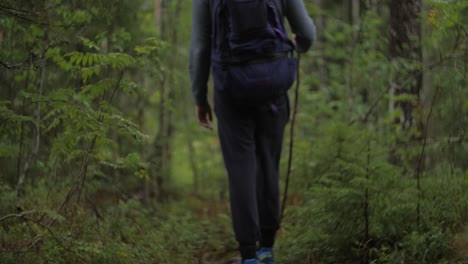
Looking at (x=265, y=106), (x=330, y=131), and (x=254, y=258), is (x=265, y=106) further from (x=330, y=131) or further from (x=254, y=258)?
(x=330, y=131)

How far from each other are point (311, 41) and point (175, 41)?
4343 mm

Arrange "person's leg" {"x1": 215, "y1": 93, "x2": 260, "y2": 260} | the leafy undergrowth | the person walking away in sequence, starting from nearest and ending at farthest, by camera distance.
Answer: the leafy undergrowth < the person walking away < "person's leg" {"x1": 215, "y1": 93, "x2": 260, "y2": 260}

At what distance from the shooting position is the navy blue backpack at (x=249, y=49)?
347 centimetres

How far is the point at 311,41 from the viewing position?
4039 mm

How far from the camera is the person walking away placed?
11.6 feet

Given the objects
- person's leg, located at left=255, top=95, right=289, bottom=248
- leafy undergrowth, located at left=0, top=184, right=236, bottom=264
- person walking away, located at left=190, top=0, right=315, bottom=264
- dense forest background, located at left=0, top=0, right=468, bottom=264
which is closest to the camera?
leafy undergrowth, located at left=0, top=184, right=236, bottom=264

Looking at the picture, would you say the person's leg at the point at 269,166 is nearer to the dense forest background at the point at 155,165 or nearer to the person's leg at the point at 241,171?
the person's leg at the point at 241,171

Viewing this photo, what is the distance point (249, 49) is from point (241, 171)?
86cm

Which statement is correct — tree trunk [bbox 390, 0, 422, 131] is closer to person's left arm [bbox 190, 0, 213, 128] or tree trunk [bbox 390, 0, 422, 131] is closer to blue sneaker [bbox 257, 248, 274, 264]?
blue sneaker [bbox 257, 248, 274, 264]

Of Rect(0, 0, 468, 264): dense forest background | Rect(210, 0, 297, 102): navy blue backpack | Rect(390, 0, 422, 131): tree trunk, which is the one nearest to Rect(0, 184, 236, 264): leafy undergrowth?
Rect(0, 0, 468, 264): dense forest background

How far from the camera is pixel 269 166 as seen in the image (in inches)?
155

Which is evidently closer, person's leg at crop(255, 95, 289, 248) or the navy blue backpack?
the navy blue backpack

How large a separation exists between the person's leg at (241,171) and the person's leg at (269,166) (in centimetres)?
13

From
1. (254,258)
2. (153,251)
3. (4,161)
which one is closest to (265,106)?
(254,258)
